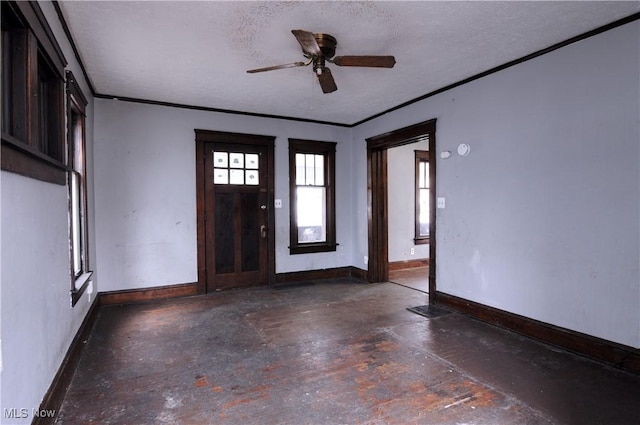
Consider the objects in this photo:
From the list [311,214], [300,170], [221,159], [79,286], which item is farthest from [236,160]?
[79,286]

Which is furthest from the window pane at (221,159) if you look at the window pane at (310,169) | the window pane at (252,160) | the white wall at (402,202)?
the white wall at (402,202)

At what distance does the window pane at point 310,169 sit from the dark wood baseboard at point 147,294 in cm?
239

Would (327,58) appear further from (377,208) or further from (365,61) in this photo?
(377,208)

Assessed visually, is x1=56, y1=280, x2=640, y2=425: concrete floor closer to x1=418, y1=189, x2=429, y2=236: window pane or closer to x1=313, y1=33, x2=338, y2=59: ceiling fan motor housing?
x1=313, y1=33, x2=338, y2=59: ceiling fan motor housing

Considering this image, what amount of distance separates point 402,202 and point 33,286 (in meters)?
5.66

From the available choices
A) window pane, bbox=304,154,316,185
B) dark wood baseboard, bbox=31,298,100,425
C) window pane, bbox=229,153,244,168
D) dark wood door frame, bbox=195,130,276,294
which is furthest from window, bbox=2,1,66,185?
window pane, bbox=304,154,316,185

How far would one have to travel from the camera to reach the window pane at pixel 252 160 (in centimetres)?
523

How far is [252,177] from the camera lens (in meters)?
5.25

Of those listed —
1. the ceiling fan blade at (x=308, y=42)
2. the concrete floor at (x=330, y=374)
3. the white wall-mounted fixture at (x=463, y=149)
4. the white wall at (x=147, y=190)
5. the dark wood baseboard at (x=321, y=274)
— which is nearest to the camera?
the concrete floor at (x=330, y=374)

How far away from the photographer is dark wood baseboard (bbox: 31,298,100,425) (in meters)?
1.92

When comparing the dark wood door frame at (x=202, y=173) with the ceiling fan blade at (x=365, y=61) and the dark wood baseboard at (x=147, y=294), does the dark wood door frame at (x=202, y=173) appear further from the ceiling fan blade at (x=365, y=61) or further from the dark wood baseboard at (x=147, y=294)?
the ceiling fan blade at (x=365, y=61)

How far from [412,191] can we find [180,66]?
4.60 metres

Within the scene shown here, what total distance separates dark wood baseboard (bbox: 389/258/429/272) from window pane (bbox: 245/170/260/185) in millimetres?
2928

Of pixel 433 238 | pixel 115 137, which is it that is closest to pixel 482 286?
pixel 433 238
